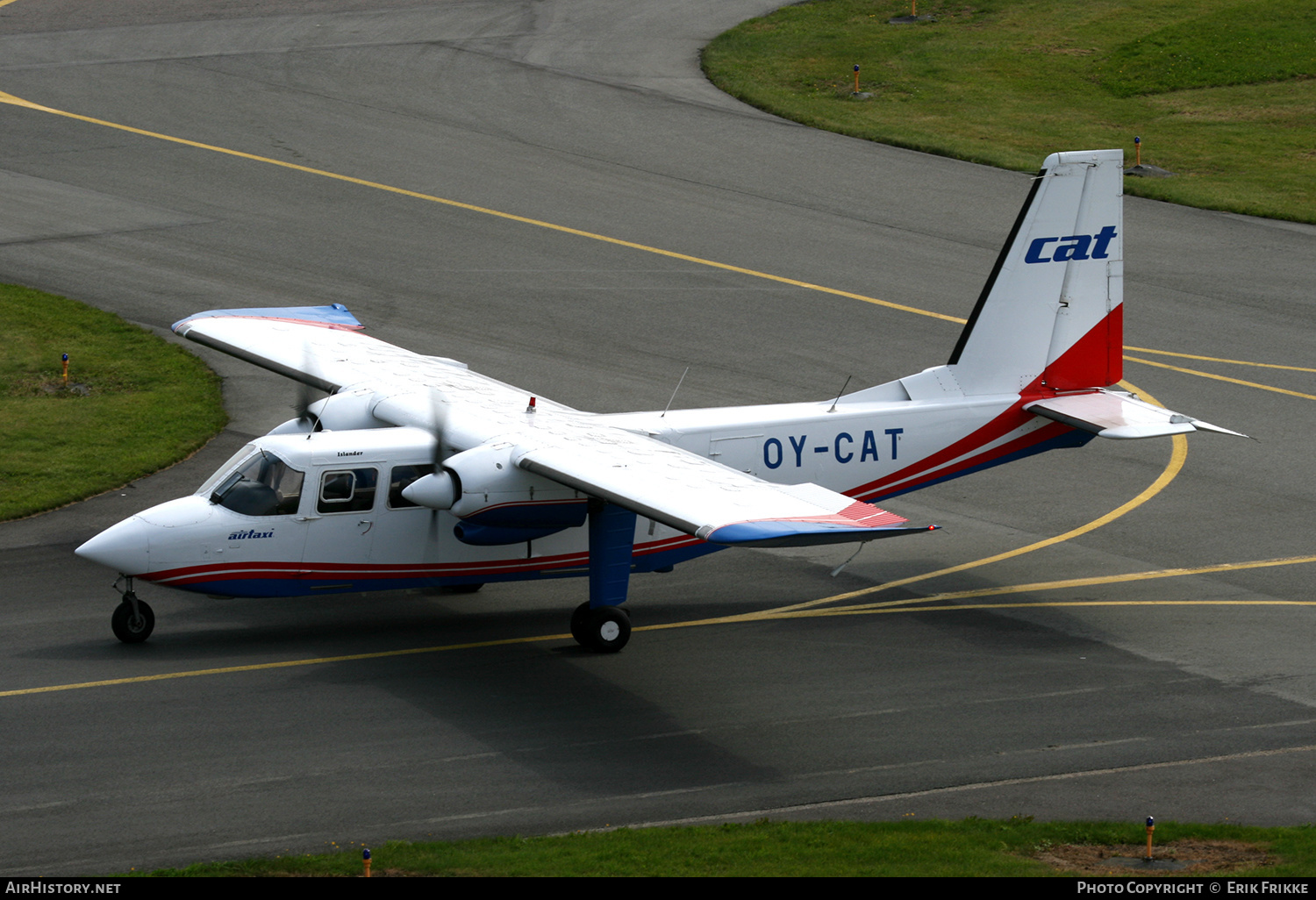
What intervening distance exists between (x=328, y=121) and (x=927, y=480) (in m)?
32.0

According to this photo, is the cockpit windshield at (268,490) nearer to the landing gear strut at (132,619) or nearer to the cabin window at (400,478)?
the cabin window at (400,478)

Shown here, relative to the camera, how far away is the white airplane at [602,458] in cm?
2133

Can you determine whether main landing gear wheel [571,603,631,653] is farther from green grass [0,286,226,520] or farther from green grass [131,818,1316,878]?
green grass [0,286,226,520]

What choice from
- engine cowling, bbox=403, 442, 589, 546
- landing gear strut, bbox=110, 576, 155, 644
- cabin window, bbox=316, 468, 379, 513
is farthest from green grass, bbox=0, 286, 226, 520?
engine cowling, bbox=403, 442, 589, 546

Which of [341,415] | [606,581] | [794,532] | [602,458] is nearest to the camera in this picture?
[794,532]

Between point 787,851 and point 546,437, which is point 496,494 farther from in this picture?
point 787,851

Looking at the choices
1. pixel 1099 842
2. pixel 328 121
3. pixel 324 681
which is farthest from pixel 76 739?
pixel 328 121

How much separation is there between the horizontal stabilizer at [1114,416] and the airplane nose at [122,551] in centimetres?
1417

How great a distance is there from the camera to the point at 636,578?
86.2 feet

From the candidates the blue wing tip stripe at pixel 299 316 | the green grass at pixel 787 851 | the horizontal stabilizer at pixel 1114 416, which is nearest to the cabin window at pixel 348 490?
the green grass at pixel 787 851

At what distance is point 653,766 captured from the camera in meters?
19.4

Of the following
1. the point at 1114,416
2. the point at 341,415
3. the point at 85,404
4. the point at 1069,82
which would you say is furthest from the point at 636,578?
the point at 1069,82

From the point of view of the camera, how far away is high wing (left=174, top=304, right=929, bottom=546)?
18.8m

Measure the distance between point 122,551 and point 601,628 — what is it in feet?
22.4
